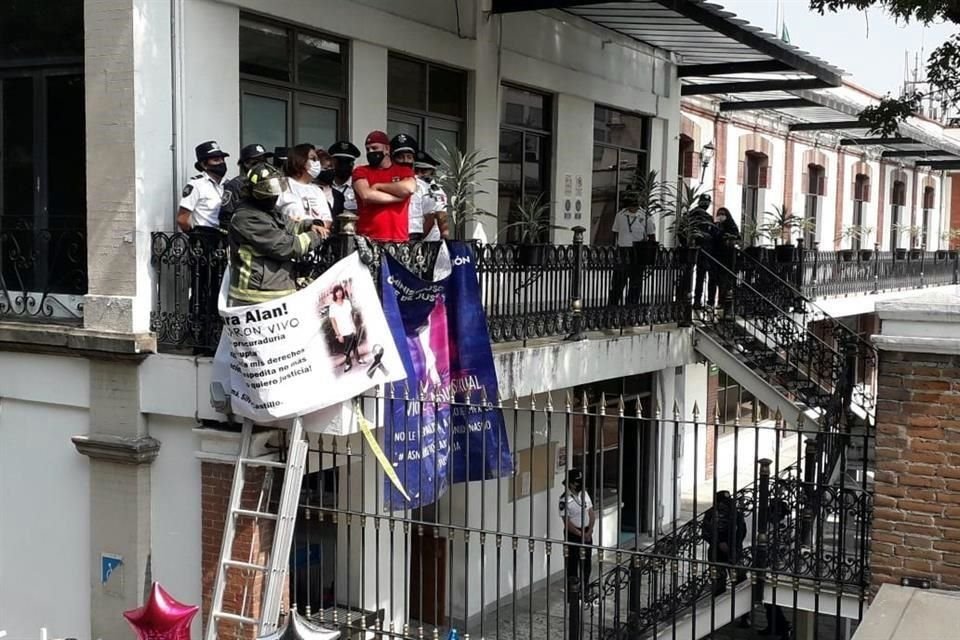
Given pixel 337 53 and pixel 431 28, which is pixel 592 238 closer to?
pixel 431 28

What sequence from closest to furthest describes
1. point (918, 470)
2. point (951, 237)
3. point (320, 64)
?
1. point (918, 470)
2. point (320, 64)
3. point (951, 237)

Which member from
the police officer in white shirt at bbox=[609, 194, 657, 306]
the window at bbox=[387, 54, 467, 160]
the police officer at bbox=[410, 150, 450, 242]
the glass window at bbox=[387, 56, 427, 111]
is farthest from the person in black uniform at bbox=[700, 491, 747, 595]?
the glass window at bbox=[387, 56, 427, 111]

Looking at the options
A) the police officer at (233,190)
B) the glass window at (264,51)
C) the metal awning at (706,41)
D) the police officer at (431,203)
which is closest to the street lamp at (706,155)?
the metal awning at (706,41)

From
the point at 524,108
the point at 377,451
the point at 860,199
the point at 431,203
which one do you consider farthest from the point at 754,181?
the point at 377,451

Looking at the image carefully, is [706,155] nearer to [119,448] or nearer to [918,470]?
[119,448]

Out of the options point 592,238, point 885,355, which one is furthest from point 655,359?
point 885,355

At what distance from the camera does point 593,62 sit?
48.2 ft

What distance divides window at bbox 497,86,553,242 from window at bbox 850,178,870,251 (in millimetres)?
16665

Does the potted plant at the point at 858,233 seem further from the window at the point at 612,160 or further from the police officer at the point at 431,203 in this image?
the police officer at the point at 431,203

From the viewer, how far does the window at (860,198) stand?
1105 inches

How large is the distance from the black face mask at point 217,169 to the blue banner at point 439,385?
1.68m

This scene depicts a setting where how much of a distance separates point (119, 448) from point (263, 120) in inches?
134

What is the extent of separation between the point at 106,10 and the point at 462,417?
14.8 ft

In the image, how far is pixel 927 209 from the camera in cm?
3475
